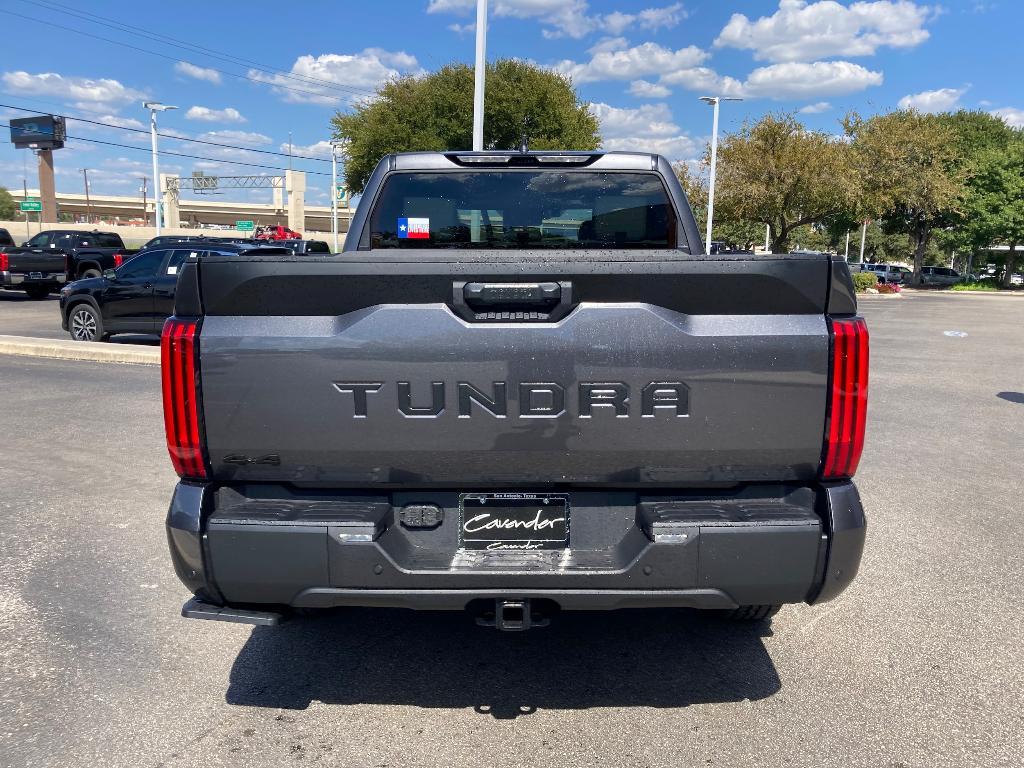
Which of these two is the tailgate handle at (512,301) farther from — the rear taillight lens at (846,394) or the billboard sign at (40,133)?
the billboard sign at (40,133)

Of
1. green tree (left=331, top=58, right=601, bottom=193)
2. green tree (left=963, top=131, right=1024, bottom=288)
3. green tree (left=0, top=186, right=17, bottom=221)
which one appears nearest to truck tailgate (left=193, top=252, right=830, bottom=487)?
green tree (left=331, top=58, right=601, bottom=193)

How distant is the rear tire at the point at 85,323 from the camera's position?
15.3 m

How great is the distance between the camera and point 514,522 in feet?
9.92

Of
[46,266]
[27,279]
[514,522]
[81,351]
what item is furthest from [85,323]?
A: [514,522]

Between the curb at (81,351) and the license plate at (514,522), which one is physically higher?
the license plate at (514,522)

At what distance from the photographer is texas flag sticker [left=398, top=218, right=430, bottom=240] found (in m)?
4.84

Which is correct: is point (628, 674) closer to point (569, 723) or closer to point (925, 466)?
point (569, 723)

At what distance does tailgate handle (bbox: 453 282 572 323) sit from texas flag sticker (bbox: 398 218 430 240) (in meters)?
2.09

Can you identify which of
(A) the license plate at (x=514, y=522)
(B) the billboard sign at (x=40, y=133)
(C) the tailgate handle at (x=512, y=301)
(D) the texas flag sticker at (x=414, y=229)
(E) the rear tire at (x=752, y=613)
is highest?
(B) the billboard sign at (x=40, y=133)

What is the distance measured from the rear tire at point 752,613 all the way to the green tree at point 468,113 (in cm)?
3310

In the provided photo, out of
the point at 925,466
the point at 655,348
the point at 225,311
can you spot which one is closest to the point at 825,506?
the point at 655,348

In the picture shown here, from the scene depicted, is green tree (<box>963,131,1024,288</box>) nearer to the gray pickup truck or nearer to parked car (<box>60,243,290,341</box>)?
parked car (<box>60,243,290,341</box>)

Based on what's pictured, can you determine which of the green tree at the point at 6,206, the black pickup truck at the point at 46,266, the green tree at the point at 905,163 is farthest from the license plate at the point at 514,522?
the green tree at the point at 6,206

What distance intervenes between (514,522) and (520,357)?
0.60 meters
